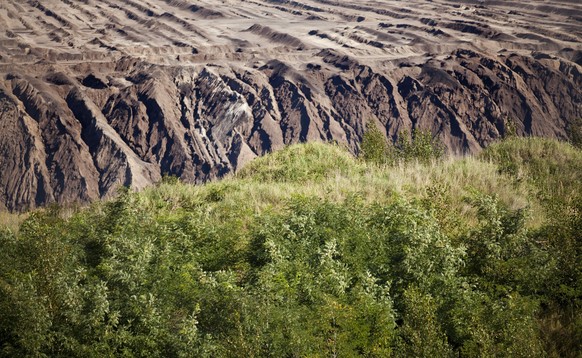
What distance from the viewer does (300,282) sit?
7914mm

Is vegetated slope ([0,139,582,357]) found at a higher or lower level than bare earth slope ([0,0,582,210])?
higher

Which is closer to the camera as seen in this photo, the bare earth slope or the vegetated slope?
the vegetated slope

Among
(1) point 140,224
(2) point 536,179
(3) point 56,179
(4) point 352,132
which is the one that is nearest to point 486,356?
(1) point 140,224

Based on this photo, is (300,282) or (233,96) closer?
(300,282)

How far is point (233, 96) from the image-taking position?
463 ft

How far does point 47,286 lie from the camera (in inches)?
308

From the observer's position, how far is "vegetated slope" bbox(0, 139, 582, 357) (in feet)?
22.1

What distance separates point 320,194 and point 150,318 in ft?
21.5

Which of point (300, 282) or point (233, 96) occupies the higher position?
Answer: point (300, 282)

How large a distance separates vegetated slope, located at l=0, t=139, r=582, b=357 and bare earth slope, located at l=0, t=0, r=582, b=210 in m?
111

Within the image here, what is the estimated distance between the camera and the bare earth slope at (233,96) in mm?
121375

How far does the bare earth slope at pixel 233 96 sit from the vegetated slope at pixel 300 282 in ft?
364

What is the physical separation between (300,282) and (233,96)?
13645cm

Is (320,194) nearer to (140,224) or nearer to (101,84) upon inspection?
(140,224)
